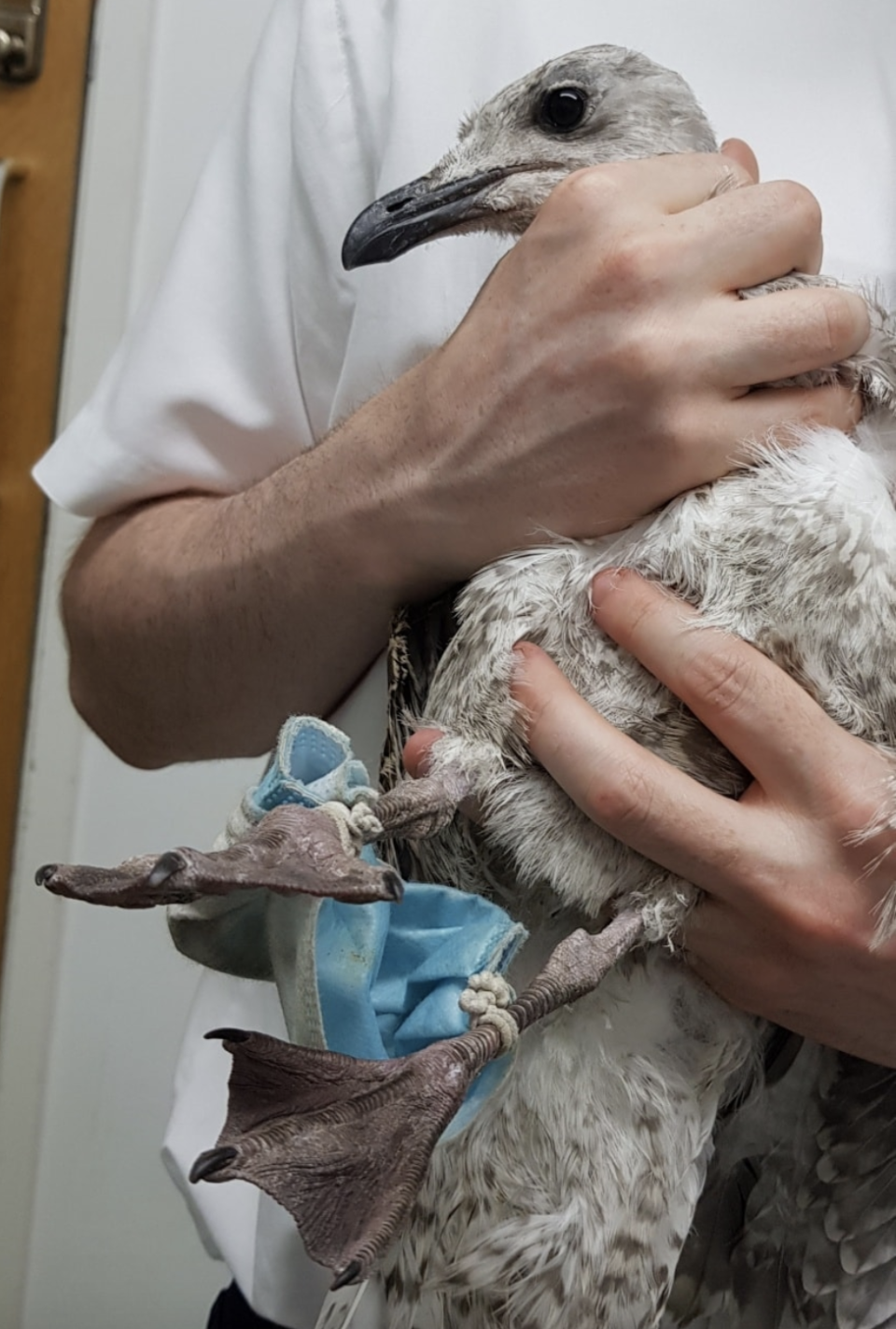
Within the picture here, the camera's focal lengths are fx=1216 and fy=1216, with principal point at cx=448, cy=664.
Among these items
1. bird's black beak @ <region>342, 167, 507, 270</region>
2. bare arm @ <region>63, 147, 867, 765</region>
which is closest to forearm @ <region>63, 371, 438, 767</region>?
bare arm @ <region>63, 147, 867, 765</region>

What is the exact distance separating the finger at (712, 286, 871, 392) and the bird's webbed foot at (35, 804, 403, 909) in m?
0.50

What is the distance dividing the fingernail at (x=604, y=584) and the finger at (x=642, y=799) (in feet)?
0.30

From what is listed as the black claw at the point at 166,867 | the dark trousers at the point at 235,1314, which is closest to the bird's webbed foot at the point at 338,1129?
the black claw at the point at 166,867

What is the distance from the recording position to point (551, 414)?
104cm

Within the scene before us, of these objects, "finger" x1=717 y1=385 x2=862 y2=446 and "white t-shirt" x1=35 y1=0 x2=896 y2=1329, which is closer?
"finger" x1=717 y1=385 x2=862 y2=446

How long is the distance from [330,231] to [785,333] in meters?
0.59

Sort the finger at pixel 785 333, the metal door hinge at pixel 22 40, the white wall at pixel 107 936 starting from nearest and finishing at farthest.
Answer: the finger at pixel 785 333
the metal door hinge at pixel 22 40
the white wall at pixel 107 936

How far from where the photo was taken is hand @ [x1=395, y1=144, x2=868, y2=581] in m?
0.98

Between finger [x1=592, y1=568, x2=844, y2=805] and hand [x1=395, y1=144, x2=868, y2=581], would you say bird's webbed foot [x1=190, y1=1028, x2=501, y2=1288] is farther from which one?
hand [x1=395, y1=144, x2=868, y2=581]

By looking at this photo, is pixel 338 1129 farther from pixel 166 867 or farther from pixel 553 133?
pixel 553 133

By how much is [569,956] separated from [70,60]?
7.83 feet

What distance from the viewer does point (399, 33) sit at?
132 cm

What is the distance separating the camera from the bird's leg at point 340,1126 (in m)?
0.74

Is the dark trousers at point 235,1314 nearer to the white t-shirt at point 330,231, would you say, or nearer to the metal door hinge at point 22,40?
the white t-shirt at point 330,231
